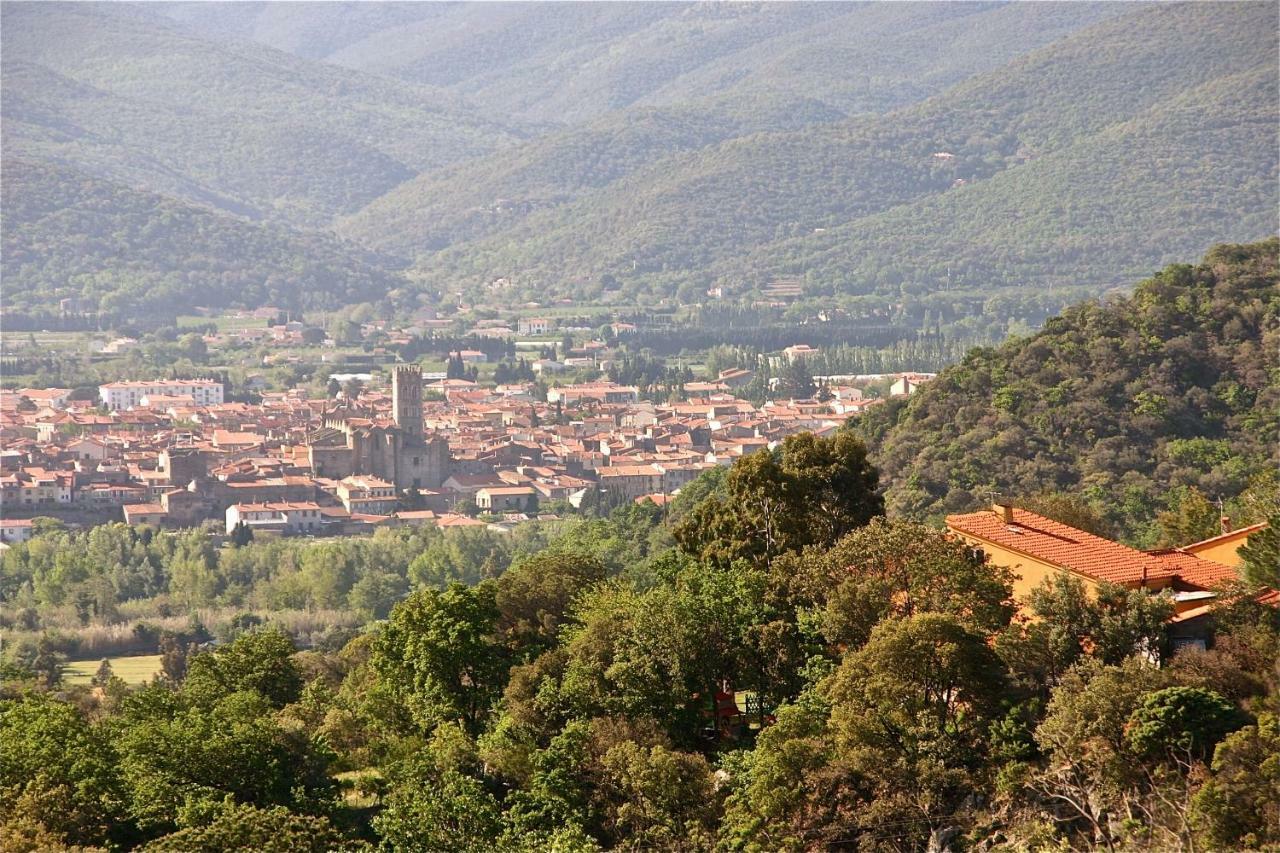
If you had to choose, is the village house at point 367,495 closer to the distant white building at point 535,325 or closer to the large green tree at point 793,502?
the large green tree at point 793,502

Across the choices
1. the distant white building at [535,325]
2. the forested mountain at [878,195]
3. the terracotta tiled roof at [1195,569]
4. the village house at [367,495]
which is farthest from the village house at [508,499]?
the distant white building at [535,325]

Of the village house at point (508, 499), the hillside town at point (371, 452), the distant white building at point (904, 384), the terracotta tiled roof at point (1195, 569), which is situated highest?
the terracotta tiled roof at point (1195, 569)

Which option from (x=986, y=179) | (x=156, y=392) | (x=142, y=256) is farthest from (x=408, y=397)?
(x=986, y=179)

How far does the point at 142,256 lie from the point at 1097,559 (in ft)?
406

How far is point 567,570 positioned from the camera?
22.7m

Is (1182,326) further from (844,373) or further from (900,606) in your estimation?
(844,373)

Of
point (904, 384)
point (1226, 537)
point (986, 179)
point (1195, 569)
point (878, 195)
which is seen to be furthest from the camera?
point (878, 195)

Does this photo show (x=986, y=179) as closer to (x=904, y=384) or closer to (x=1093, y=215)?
(x=1093, y=215)

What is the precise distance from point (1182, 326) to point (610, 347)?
232ft

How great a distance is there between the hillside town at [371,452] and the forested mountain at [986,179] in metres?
43.6

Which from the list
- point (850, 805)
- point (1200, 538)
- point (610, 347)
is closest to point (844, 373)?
point (610, 347)

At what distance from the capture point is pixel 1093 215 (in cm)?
12644

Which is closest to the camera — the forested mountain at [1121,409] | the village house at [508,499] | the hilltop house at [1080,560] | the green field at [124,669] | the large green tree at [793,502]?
the hilltop house at [1080,560]

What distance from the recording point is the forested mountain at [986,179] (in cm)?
12669
